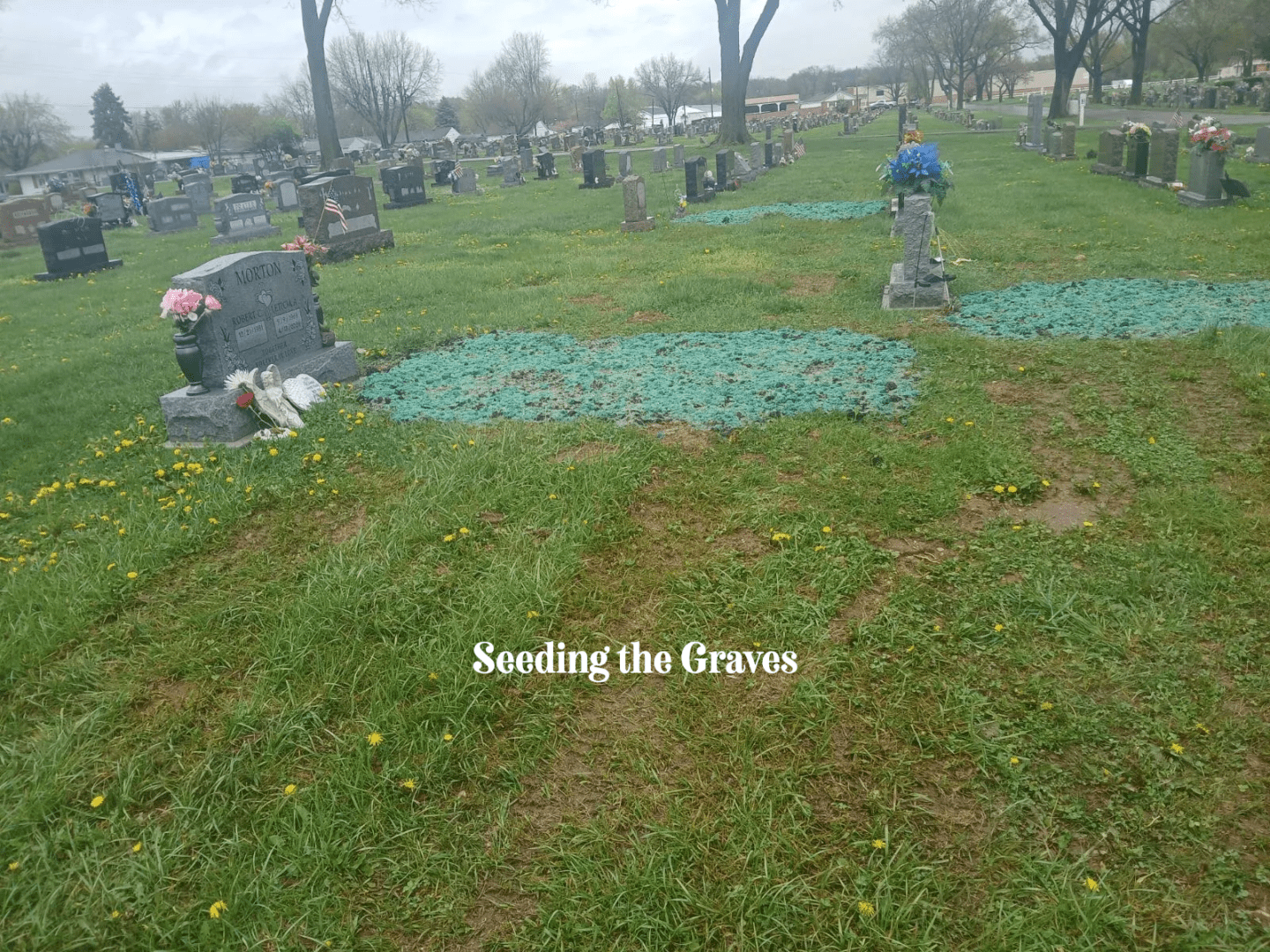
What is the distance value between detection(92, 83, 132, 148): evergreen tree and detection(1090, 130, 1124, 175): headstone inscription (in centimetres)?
8927

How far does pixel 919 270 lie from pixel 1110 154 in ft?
41.2

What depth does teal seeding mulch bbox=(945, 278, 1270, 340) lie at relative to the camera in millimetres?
7238

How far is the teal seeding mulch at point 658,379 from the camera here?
618 centimetres

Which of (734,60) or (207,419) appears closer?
(207,419)

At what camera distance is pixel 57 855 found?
2717 mm

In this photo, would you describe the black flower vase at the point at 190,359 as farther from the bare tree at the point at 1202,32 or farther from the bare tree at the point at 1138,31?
the bare tree at the point at 1202,32

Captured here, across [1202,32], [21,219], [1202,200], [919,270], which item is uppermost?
[1202,32]

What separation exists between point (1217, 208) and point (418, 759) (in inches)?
580

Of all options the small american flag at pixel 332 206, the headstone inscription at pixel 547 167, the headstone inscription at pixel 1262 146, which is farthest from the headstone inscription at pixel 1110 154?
the headstone inscription at pixel 547 167

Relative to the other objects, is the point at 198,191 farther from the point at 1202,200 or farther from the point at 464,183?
the point at 1202,200

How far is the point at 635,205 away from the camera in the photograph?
51.3ft

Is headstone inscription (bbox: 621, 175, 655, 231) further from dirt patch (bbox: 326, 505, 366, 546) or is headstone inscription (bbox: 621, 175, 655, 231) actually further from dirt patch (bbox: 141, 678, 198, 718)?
dirt patch (bbox: 141, 678, 198, 718)

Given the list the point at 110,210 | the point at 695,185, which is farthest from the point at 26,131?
the point at 695,185

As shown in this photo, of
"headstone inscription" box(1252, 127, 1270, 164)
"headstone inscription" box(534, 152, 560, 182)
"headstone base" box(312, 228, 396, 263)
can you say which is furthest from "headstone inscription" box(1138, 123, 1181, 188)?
"headstone inscription" box(534, 152, 560, 182)
